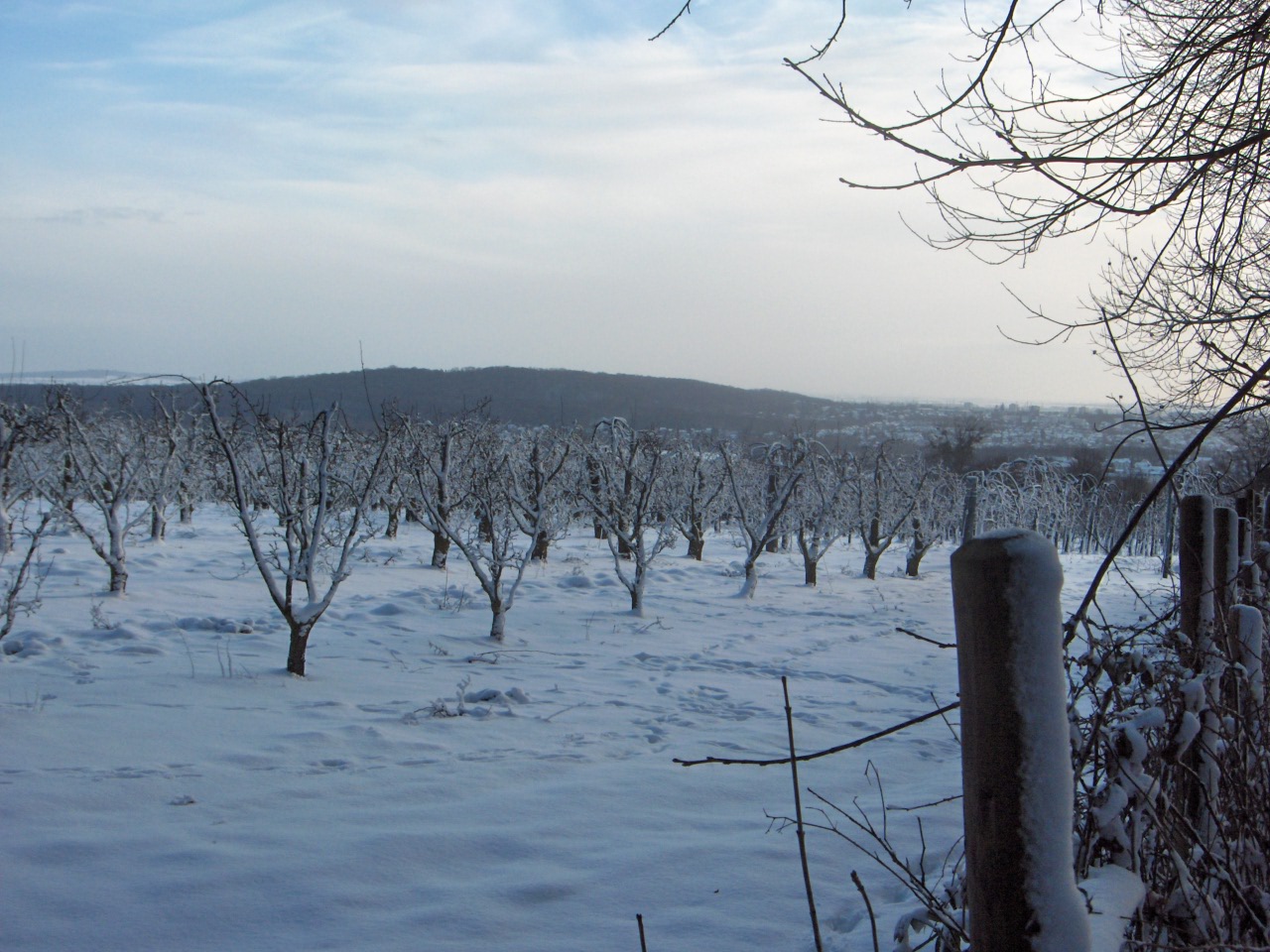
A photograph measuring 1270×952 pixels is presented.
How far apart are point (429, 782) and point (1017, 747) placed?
14.8 feet

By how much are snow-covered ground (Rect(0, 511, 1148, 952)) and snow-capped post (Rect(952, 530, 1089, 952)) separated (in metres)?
2.56

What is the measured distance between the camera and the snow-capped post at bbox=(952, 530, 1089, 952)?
735 millimetres

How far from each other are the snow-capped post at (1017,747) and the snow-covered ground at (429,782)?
2.56 meters

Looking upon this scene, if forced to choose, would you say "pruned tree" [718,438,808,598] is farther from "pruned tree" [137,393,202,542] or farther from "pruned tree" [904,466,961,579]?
"pruned tree" [137,393,202,542]

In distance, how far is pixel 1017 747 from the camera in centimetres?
75

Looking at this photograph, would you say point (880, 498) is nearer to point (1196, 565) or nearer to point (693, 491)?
point (693, 491)

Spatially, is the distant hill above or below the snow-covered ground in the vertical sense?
above

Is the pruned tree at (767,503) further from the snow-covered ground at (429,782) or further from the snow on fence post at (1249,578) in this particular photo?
the snow on fence post at (1249,578)

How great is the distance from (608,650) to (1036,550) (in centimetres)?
903

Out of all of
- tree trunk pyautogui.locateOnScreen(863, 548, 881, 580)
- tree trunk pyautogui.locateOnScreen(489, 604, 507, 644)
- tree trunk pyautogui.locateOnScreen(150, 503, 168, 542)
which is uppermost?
tree trunk pyautogui.locateOnScreen(150, 503, 168, 542)

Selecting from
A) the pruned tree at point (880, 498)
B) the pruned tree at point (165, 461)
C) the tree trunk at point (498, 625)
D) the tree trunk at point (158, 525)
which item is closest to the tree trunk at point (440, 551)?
the pruned tree at point (165, 461)

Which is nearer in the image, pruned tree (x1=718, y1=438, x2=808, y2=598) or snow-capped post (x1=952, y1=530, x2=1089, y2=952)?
snow-capped post (x1=952, y1=530, x2=1089, y2=952)

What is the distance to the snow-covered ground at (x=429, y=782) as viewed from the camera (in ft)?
10.5

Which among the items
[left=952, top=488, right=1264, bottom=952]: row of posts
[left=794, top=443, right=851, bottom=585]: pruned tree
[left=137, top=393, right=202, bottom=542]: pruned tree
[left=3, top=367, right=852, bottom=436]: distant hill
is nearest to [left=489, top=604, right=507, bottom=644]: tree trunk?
[left=137, top=393, right=202, bottom=542]: pruned tree
